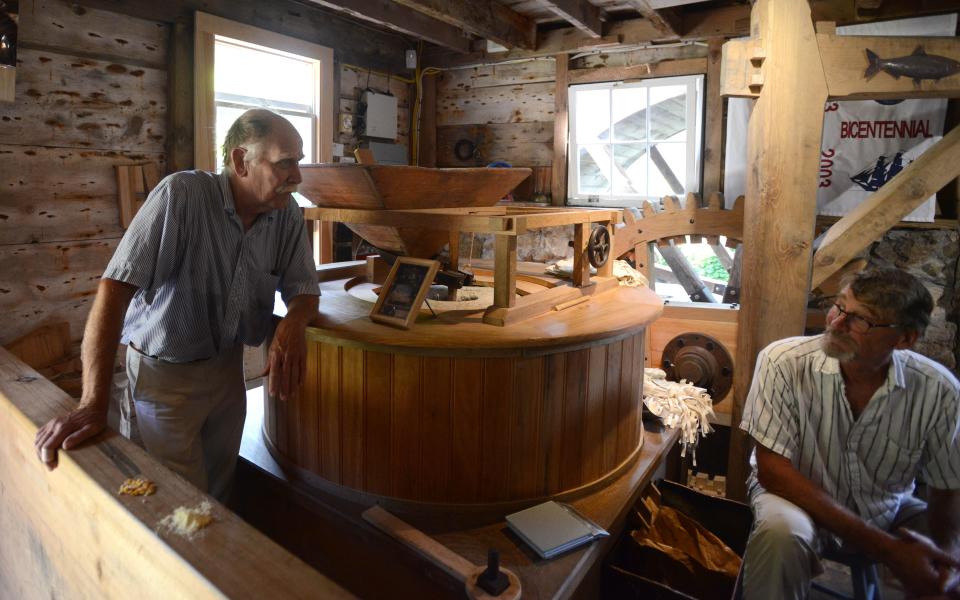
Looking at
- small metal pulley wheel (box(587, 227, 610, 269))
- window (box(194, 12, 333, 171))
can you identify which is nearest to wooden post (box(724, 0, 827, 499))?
small metal pulley wheel (box(587, 227, 610, 269))

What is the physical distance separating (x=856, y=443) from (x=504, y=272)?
1.35 meters

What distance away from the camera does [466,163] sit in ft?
19.8

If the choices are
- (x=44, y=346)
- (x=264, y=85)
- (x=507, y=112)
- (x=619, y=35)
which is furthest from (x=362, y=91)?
(x=44, y=346)

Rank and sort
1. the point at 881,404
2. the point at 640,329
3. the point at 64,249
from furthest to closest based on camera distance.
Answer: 1. the point at 64,249
2. the point at 640,329
3. the point at 881,404

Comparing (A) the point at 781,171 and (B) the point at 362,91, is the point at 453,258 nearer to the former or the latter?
(A) the point at 781,171

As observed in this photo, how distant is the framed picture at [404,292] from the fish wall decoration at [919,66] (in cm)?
218

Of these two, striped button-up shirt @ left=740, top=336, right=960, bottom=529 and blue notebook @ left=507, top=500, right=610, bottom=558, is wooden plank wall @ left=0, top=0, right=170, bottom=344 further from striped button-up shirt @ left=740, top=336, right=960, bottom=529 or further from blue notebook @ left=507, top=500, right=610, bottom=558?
striped button-up shirt @ left=740, top=336, right=960, bottom=529

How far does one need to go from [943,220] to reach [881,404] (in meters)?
2.38

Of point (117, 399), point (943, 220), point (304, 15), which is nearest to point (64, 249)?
point (117, 399)

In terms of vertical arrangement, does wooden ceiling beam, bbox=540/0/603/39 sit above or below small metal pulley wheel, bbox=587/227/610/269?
above

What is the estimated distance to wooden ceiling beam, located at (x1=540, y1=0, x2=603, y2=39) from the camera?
4293mm

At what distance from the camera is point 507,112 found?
578 cm

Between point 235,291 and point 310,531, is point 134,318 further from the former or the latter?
point 310,531

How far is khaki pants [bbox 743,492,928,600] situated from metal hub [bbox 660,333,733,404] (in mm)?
1695
